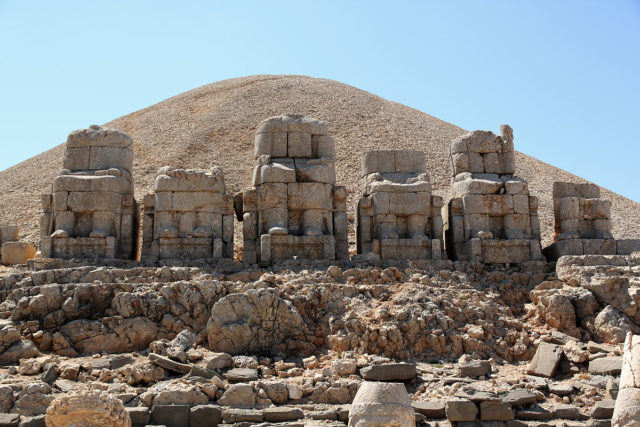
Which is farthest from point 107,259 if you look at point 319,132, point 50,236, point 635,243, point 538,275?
point 635,243

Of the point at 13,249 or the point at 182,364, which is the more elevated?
the point at 13,249

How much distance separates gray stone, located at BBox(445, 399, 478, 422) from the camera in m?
9.77

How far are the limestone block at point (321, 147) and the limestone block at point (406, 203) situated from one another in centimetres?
151

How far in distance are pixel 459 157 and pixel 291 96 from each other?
152 ft

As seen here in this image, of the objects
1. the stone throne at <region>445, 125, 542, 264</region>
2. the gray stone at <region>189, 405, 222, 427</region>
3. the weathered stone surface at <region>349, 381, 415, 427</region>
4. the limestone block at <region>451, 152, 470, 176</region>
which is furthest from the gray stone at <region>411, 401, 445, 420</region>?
the limestone block at <region>451, 152, 470, 176</region>

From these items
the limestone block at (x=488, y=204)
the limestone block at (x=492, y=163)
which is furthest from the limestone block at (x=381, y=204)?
the limestone block at (x=492, y=163)

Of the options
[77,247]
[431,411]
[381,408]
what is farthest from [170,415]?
[77,247]

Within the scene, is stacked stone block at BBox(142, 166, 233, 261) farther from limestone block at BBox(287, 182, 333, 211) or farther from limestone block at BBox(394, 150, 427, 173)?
limestone block at BBox(394, 150, 427, 173)

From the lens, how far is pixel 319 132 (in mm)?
15625

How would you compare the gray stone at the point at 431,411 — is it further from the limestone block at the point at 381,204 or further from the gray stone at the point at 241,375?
the limestone block at the point at 381,204

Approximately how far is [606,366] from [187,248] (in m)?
7.40

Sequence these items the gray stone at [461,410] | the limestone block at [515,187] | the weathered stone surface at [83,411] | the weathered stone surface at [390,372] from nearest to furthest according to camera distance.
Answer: the weathered stone surface at [83,411] → the gray stone at [461,410] → the weathered stone surface at [390,372] → the limestone block at [515,187]

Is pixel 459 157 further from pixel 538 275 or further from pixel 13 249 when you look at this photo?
pixel 13 249

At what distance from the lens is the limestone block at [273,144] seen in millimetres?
15359
